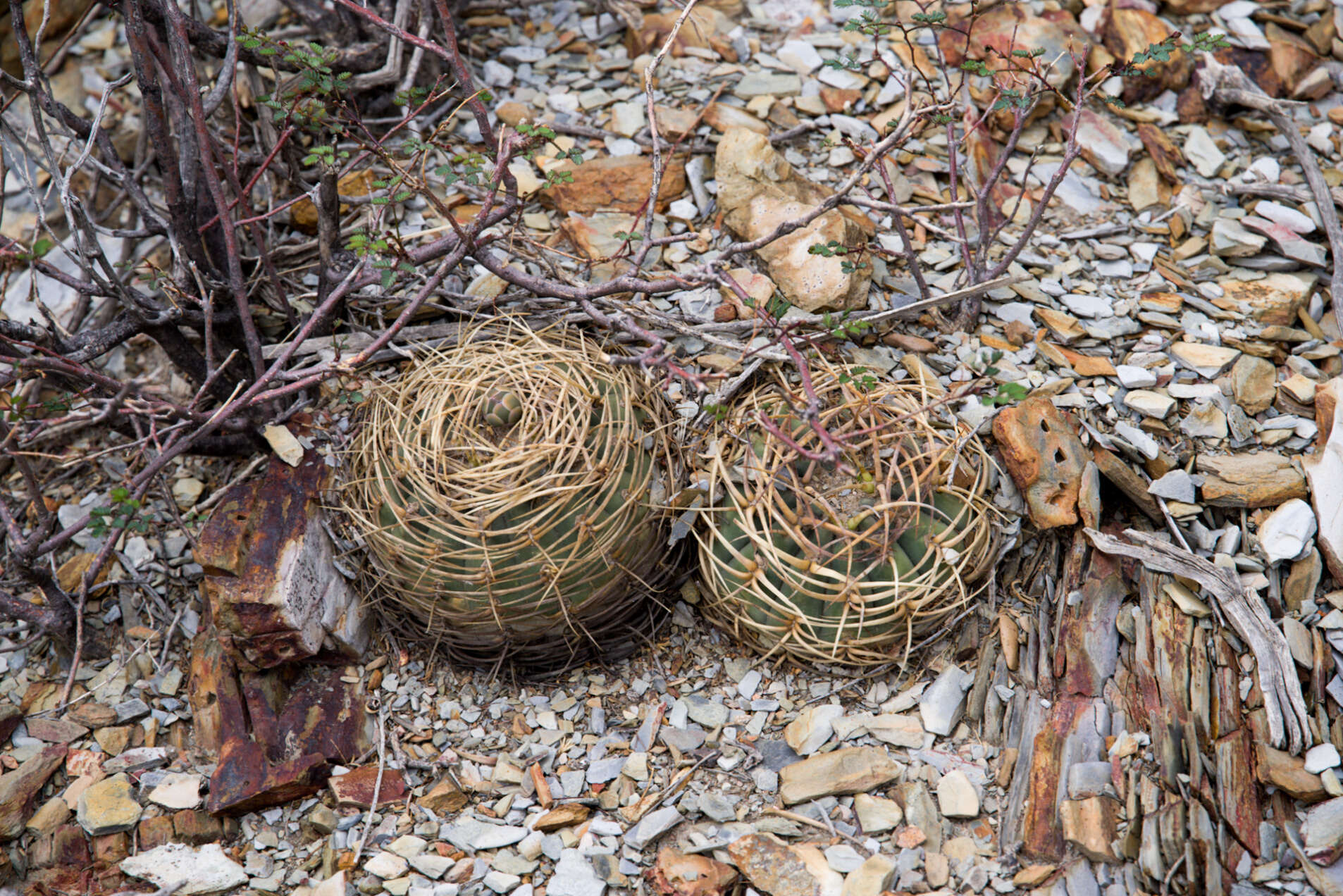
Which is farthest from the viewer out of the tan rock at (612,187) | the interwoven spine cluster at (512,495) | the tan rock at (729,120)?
the tan rock at (729,120)

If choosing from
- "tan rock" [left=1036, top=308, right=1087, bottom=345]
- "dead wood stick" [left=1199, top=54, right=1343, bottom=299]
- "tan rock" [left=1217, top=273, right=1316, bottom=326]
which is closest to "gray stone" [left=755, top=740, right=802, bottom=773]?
"tan rock" [left=1036, top=308, right=1087, bottom=345]

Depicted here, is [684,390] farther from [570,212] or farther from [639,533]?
[570,212]

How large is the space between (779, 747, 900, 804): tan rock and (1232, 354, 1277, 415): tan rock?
1.26 m

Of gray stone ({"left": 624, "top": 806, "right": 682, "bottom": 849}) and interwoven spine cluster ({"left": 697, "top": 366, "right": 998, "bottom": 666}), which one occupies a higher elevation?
interwoven spine cluster ({"left": 697, "top": 366, "right": 998, "bottom": 666})

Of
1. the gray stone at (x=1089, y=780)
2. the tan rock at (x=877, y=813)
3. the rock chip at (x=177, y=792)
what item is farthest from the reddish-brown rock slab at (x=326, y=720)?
the gray stone at (x=1089, y=780)

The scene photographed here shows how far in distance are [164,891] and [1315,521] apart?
8.62ft

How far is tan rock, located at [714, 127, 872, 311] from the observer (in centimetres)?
261

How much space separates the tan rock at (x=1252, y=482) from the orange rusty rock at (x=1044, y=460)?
280 mm

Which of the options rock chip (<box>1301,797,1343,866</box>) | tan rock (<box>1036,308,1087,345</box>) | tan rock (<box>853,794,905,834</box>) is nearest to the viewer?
rock chip (<box>1301,797,1343,866</box>)

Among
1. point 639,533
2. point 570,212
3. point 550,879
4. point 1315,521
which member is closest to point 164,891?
point 550,879

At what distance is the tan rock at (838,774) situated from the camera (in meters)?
2.11

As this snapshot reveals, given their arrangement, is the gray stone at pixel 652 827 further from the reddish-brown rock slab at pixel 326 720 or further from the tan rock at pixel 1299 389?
the tan rock at pixel 1299 389

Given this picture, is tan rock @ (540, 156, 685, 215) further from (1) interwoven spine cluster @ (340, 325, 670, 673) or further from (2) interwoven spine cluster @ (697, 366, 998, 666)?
(2) interwoven spine cluster @ (697, 366, 998, 666)

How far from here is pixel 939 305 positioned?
2615 millimetres
